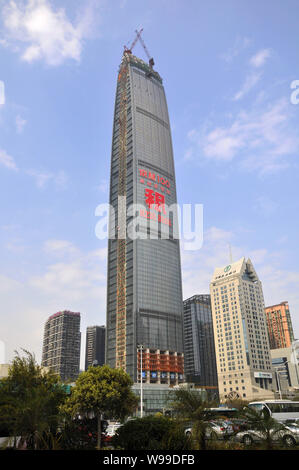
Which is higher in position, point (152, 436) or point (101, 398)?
point (101, 398)

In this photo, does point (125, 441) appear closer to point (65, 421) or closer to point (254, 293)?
point (65, 421)

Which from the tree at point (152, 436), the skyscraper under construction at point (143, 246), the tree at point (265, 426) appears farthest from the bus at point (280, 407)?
the skyscraper under construction at point (143, 246)

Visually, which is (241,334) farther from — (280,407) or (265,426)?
(265,426)

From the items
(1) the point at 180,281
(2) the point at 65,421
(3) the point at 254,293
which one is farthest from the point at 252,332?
(2) the point at 65,421

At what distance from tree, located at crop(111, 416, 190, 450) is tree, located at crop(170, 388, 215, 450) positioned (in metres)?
0.84

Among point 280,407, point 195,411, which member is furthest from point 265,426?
point 280,407

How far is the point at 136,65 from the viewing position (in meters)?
199

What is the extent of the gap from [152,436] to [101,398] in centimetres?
970

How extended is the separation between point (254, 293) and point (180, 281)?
138 ft

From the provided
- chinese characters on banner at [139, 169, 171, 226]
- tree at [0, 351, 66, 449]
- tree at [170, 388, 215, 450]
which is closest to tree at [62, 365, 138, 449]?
tree at [0, 351, 66, 449]

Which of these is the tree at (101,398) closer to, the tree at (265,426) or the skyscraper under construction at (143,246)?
the tree at (265,426)

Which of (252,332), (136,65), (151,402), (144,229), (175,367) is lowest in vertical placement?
(151,402)

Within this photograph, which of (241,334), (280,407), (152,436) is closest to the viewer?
(152,436)

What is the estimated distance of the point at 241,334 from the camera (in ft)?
562
